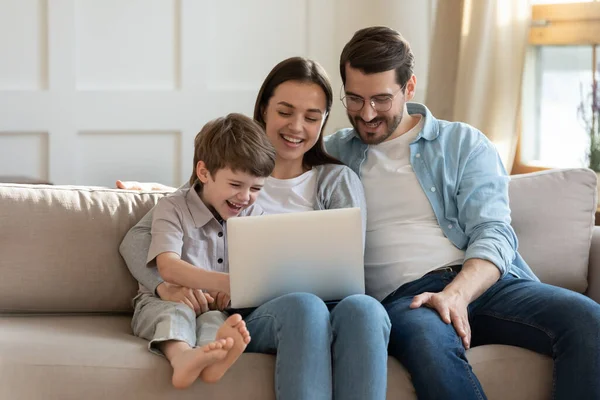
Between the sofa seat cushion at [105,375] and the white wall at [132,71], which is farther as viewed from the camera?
the white wall at [132,71]

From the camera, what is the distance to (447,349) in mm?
1824

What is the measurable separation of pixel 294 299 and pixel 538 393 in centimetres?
58

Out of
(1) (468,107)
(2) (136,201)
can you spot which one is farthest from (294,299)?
(1) (468,107)

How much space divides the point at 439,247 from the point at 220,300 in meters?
0.54

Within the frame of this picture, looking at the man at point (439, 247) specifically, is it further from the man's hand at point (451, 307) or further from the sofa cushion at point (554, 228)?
the sofa cushion at point (554, 228)

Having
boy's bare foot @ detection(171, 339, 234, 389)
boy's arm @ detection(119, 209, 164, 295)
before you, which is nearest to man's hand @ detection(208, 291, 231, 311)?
boy's arm @ detection(119, 209, 164, 295)

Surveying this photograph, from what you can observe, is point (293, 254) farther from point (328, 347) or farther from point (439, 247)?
point (439, 247)

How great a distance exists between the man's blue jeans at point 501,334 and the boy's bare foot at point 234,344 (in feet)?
1.21

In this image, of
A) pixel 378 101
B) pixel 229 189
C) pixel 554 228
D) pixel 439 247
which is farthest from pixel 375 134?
pixel 554 228

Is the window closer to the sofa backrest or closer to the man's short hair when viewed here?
the man's short hair

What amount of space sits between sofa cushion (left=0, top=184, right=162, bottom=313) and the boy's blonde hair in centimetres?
32

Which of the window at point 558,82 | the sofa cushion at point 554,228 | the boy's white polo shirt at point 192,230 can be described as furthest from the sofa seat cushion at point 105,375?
the window at point 558,82

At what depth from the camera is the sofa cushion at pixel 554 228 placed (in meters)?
2.38

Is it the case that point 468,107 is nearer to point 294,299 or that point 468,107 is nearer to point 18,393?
point 294,299
